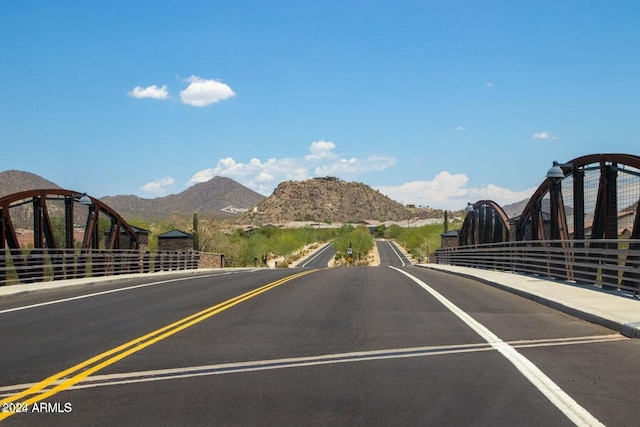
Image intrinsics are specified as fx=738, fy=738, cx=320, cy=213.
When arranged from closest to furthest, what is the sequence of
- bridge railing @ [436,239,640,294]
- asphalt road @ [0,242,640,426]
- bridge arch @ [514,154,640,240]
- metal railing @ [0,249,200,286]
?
asphalt road @ [0,242,640,426], bridge railing @ [436,239,640,294], bridge arch @ [514,154,640,240], metal railing @ [0,249,200,286]

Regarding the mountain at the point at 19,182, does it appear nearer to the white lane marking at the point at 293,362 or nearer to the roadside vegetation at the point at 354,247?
the roadside vegetation at the point at 354,247

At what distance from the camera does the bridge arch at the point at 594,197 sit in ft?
61.0

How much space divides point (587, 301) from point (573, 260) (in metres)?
6.07

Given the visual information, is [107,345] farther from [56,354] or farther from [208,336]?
[208,336]

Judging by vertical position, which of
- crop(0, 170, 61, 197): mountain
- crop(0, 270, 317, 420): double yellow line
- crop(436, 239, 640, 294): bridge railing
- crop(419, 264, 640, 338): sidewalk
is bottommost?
crop(0, 270, 317, 420): double yellow line

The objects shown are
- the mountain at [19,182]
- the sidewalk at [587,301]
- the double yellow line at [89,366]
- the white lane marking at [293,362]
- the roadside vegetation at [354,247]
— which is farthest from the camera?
the mountain at [19,182]

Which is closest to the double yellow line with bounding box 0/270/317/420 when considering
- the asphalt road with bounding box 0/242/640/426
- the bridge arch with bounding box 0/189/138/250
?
the asphalt road with bounding box 0/242/640/426

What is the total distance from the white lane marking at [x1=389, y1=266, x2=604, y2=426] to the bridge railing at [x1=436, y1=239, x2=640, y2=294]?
553 cm

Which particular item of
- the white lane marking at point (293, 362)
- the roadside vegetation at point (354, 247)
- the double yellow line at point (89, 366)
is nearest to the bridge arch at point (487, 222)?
the white lane marking at point (293, 362)

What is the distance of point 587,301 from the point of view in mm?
15258

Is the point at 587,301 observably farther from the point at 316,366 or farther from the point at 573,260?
the point at 316,366

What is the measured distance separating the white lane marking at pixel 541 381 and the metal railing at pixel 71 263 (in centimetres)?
1633

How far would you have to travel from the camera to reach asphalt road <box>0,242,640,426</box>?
679 cm

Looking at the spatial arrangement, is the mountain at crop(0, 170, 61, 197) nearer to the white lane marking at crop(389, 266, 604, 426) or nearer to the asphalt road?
the asphalt road
